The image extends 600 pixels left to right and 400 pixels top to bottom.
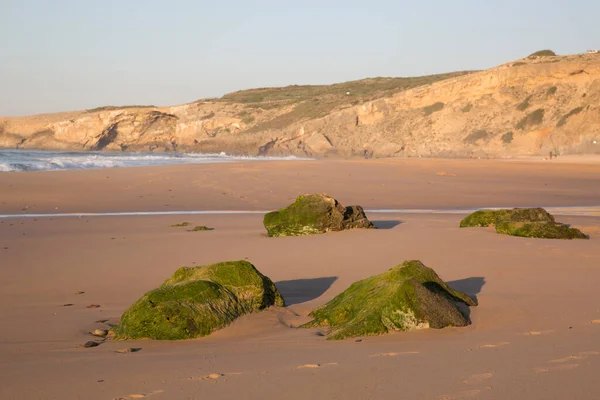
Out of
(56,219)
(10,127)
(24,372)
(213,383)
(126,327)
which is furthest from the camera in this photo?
(10,127)

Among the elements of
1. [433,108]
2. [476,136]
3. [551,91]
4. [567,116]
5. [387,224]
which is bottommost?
[387,224]

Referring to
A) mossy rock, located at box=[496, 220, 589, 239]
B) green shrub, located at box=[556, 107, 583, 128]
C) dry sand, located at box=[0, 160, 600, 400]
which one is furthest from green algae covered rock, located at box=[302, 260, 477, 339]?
green shrub, located at box=[556, 107, 583, 128]

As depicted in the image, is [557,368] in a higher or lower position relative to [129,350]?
higher

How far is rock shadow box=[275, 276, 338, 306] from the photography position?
721cm

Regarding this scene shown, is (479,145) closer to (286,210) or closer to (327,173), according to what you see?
(327,173)

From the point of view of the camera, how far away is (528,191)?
23594 mm

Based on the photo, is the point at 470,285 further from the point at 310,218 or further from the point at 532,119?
the point at 532,119

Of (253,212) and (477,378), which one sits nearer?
(477,378)

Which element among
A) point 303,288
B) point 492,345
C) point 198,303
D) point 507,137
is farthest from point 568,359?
point 507,137

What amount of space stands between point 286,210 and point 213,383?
316 inches

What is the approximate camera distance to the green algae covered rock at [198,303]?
5.41m

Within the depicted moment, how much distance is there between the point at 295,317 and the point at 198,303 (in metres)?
0.98

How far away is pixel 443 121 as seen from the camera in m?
53.6

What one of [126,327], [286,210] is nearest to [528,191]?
[286,210]
